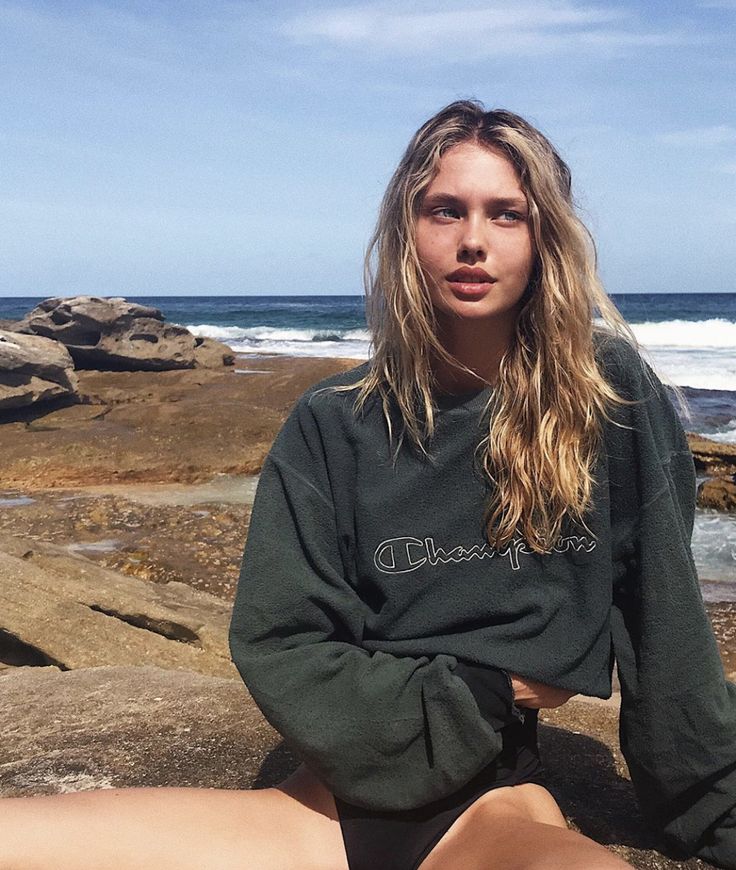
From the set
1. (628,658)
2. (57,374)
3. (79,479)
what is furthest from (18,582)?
(57,374)

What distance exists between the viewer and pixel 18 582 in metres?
4.65

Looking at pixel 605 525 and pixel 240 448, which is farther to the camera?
pixel 240 448

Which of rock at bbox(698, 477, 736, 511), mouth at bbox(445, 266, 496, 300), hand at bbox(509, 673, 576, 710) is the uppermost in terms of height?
mouth at bbox(445, 266, 496, 300)

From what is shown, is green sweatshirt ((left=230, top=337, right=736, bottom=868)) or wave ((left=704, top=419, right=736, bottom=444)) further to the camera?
wave ((left=704, top=419, right=736, bottom=444))

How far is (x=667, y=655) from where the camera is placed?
2.08 metres

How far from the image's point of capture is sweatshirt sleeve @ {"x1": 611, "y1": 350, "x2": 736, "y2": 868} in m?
2.08

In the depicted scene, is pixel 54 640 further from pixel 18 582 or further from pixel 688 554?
pixel 688 554

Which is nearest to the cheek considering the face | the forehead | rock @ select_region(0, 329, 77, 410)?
the face

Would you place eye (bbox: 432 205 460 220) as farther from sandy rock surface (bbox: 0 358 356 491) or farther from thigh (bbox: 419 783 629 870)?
A: sandy rock surface (bbox: 0 358 356 491)

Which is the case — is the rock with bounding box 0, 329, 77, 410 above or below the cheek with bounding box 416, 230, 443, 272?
below

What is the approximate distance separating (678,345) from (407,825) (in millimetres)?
34640

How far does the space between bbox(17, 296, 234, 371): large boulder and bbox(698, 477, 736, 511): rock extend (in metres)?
10.8

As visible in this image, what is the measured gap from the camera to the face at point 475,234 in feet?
6.90

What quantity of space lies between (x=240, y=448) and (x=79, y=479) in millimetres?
1922
